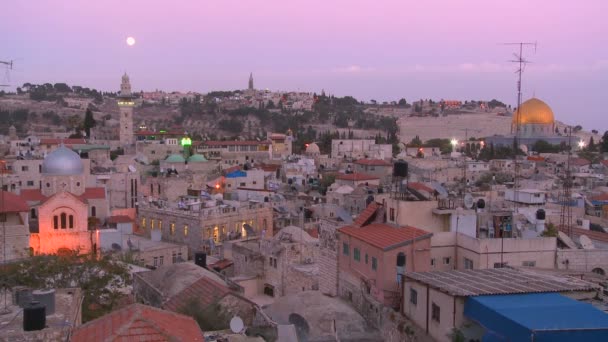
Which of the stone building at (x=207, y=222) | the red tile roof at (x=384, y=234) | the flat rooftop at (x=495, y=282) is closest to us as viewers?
the flat rooftop at (x=495, y=282)

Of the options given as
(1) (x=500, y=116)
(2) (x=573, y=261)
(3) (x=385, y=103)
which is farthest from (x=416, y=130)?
(2) (x=573, y=261)

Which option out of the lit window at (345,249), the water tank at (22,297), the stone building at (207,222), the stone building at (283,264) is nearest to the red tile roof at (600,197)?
the stone building at (207,222)

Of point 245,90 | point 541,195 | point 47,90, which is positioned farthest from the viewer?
point 245,90

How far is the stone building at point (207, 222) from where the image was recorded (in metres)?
25.5

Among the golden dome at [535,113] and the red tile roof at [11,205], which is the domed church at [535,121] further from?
the red tile roof at [11,205]

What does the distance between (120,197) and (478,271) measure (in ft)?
82.9

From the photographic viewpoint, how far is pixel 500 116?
388 feet

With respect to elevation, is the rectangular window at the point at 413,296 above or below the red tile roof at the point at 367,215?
below

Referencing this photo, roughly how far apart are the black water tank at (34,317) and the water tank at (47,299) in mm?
649

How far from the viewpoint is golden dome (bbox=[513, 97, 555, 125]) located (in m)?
76.2

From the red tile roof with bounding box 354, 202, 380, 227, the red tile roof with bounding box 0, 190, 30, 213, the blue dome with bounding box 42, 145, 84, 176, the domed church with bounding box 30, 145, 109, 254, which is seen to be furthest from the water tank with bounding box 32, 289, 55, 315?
the blue dome with bounding box 42, 145, 84, 176

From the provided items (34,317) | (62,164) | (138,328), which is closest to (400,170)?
(138,328)

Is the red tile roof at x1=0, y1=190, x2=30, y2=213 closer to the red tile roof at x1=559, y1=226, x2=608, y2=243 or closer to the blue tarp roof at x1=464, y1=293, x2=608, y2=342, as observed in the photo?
the red tile roof at x1=559, y1=226, x2=608, y2=243

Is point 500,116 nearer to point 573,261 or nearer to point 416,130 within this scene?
point 416,130
